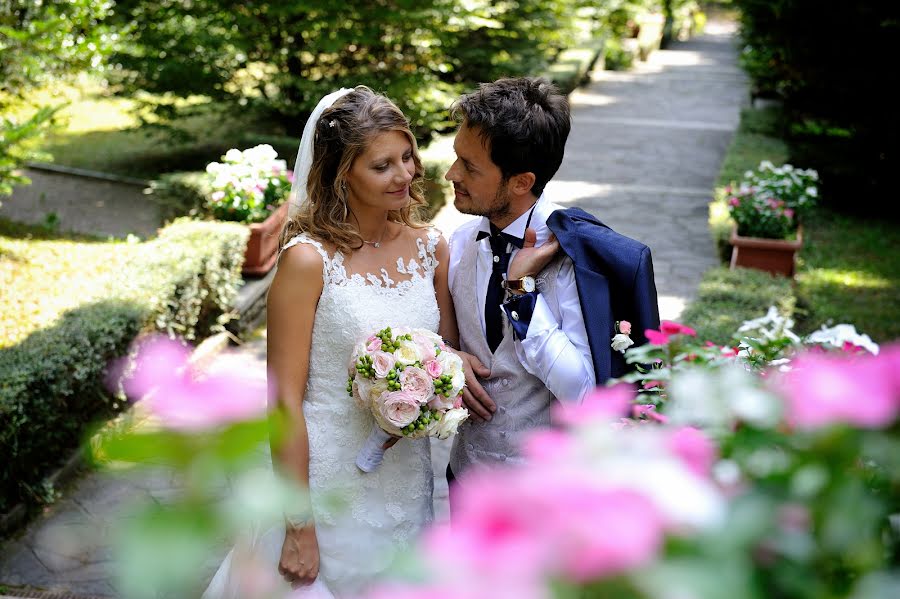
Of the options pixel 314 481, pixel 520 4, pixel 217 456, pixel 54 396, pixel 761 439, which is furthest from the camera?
pixel 520 4

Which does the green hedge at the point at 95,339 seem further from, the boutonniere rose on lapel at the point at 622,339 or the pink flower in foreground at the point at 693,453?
the pink flower in foreground at the point at 693,453

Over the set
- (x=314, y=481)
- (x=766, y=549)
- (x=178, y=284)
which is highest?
(x=766, y=549)

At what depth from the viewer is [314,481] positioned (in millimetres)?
2850

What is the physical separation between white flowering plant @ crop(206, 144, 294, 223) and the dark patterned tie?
5.57 m

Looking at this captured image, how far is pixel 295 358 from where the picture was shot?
2.65 m

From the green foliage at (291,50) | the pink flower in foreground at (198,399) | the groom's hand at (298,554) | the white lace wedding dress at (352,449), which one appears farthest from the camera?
the green foliage at (291,50)

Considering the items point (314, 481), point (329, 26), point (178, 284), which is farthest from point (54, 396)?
point (329, 26)

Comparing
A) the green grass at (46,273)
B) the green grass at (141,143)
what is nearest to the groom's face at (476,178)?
the green grass at (46,273)

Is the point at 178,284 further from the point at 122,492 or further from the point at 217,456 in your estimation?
the point at 217,456

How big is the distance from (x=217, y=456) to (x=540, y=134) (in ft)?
6.49

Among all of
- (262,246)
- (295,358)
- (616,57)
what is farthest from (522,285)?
(616,57)

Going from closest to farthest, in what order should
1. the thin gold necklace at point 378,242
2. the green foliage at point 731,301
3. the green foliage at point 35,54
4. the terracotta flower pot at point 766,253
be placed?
1. the thin gold necklace at point 378,242
2. the green foliage at point 731,301
3. the green foliage at point 35,54
4. the terracotta flower pot at point 766,253

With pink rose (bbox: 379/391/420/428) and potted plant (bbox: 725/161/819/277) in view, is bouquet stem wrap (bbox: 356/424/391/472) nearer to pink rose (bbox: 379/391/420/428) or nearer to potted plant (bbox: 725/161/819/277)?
pink rose (bbox: 379/391/420/428)

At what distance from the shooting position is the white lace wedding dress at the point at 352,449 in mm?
2775
